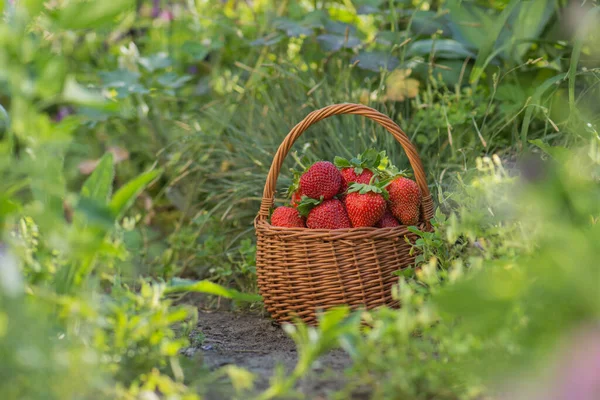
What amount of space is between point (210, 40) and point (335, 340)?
1.71 m

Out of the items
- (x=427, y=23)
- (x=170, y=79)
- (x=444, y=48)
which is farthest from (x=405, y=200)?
(x=170, y=79)

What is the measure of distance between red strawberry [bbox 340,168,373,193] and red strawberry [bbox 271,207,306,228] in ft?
0.41

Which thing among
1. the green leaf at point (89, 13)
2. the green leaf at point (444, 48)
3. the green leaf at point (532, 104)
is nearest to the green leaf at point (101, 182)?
the green leaf at point (89, 13)

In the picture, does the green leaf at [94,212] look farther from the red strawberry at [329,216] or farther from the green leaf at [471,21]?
the green leaf at [471,21]

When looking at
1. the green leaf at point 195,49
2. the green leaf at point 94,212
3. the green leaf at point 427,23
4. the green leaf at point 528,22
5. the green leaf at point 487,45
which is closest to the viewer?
the green leaf at point 94,212

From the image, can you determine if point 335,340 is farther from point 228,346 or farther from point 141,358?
point 228,346

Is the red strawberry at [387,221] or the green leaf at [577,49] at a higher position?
the green leaf at [577,49]

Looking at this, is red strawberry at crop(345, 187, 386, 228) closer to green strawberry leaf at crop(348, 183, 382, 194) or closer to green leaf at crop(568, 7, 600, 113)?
green strawberry leaf at crop(348, 183, 382, 194)

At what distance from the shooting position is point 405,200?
1.38 meters

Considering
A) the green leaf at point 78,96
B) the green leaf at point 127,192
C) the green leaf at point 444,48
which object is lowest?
the green leaf at point 444,48

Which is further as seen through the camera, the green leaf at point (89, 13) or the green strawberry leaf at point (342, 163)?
the green strawberry leaf at point (342, 163)

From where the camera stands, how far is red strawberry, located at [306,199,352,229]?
139 cm

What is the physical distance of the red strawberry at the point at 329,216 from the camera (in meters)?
1.39

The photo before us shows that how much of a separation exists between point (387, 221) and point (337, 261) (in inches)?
6.1
